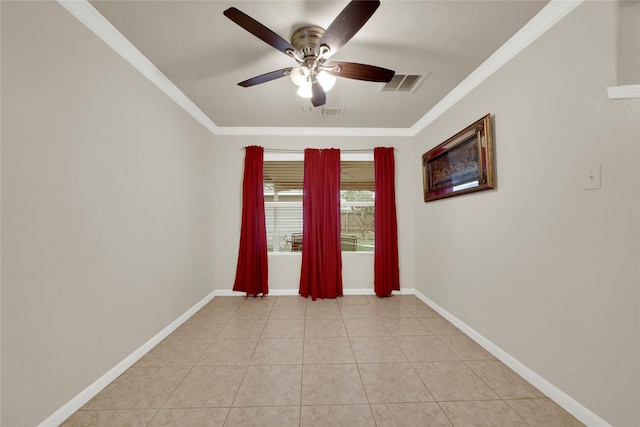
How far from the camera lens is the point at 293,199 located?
13.4 feet

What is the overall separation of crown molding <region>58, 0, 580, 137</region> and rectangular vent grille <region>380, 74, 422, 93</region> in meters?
0.48

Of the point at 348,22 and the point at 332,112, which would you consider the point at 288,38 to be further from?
the point at 332,112

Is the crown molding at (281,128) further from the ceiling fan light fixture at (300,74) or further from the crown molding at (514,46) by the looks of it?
the ceiling fan light fixture at (300,74)

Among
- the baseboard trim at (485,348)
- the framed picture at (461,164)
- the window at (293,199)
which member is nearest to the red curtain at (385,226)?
the window at (293,199)

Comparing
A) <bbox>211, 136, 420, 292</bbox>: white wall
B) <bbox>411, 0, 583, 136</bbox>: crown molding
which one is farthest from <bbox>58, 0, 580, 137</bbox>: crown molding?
<bbox>211, 136, 420, 292</bbox>: white wall

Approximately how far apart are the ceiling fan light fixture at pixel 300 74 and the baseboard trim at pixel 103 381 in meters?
2.54

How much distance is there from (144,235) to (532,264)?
3097mm

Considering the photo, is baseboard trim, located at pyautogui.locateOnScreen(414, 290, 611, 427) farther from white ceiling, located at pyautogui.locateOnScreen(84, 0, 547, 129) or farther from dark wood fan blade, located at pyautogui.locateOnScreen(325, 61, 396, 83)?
white ceiling, located at pyautogui.locateOnScreen(84, 0, 547, 129)

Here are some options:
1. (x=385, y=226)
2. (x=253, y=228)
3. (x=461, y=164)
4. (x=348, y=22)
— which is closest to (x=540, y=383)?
(x=461, y=164)

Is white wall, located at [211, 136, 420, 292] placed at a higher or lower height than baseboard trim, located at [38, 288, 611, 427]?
higher

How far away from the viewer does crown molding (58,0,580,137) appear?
160 centimetres

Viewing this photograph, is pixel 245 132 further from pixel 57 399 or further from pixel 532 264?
pixel 532 264

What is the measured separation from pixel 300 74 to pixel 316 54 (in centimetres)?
18

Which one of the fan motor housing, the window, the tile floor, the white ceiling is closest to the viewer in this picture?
the tile floor
